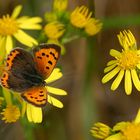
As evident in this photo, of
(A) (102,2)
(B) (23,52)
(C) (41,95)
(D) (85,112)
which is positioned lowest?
(D) (85,112)

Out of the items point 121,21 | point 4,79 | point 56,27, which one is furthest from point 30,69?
point 121,21

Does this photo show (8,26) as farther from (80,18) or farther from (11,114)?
(11,114)

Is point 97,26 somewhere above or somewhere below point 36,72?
above

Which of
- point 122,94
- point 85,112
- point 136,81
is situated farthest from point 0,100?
point 122,94

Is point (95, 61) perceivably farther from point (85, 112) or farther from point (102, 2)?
point (102, 2)

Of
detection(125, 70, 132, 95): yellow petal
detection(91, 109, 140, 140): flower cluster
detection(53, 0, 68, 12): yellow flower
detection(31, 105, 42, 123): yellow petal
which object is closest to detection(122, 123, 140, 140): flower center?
detection(91, 109, 140, 140): flower cluster

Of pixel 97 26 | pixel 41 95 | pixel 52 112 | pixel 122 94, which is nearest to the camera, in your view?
pixel 41 95

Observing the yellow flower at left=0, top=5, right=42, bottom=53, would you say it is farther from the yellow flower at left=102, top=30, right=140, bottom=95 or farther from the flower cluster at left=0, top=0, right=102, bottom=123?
the yellow flower at left=102, top=30, right=140, bottom=95
